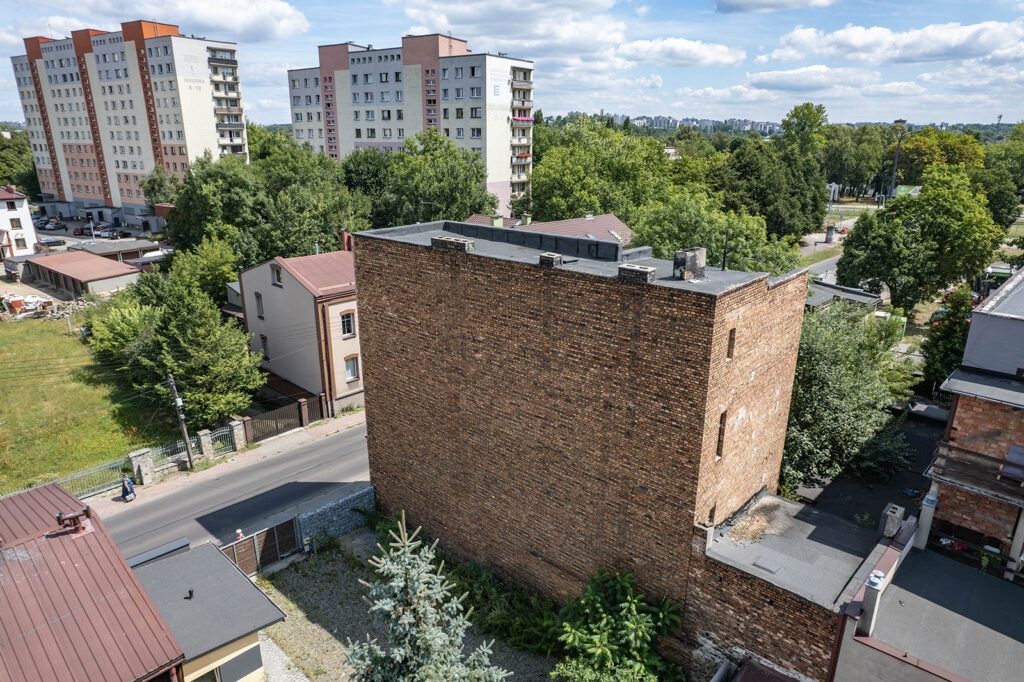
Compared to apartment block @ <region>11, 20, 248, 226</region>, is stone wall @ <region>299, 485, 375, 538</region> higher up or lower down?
lower down

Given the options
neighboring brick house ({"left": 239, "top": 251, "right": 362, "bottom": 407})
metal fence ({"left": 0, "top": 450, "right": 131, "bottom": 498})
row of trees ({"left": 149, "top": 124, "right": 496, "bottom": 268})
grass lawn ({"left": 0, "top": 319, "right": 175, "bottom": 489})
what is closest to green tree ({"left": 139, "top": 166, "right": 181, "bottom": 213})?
row of trees ({"left": 149, "top": 124, "right": 496, "bottom": 268})

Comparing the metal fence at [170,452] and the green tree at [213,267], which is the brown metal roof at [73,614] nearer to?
the metal fence at [170,452]

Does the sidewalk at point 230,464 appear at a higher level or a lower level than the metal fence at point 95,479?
lower

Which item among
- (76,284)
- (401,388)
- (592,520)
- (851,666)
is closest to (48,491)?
(401,388)

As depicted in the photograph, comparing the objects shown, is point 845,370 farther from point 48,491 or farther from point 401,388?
point 48,491

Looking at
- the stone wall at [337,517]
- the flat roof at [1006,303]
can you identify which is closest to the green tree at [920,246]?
the flat roof at [1006,303]

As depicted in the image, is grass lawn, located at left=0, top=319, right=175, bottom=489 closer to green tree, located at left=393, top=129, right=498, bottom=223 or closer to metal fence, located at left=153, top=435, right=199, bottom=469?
metal fence, located at left=153, top=435, right=199, bottom=469
